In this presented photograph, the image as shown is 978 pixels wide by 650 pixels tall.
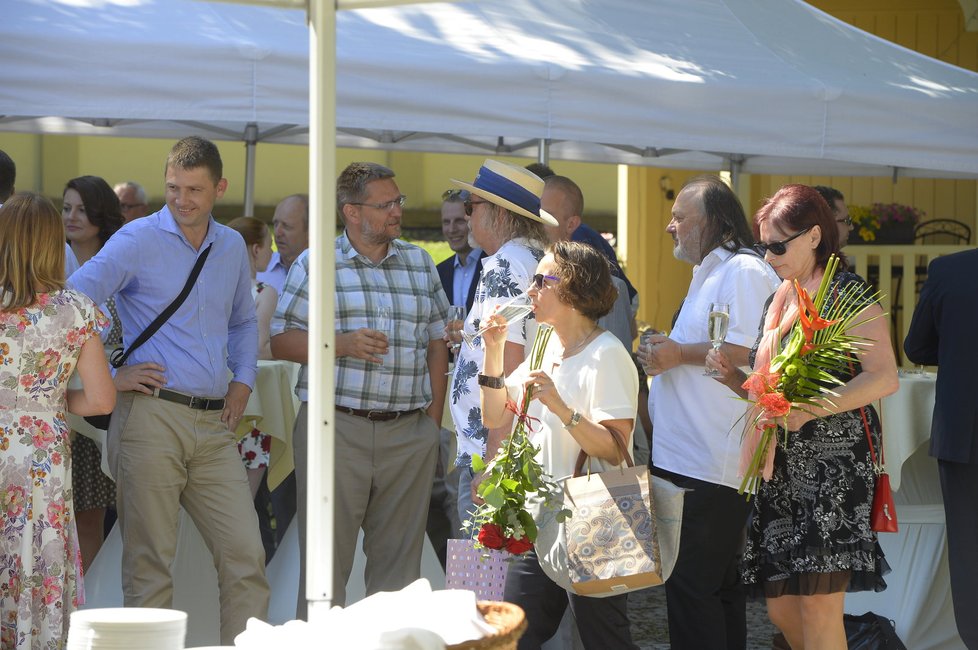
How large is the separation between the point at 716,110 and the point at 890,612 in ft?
7.84

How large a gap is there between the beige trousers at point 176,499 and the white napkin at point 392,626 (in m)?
2.32

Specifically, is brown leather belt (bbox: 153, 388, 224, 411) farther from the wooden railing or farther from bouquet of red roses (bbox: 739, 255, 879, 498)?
the wooden railing

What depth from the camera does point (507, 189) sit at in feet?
14.8

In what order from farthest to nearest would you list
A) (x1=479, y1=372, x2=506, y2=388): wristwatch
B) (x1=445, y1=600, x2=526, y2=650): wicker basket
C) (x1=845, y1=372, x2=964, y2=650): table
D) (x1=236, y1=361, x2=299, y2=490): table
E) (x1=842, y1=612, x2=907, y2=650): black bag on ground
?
(x1=845, y1=372, x2=964, y2=650): table
(x1=236, y1=361, x2=299, y2=490): table
(x1=842, y1=612, x2=907, y2=650): black bag on ground
(x1=479, y1=372, x2=506, y2=388): wristwatch
(x1=445, y1=600, x2=526, y2=650): wicker basket

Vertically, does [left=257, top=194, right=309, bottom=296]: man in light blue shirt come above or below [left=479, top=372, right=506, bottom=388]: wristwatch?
above

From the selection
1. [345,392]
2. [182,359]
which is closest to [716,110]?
[345,392]

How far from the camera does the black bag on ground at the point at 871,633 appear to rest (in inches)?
199

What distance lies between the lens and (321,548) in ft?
7.88

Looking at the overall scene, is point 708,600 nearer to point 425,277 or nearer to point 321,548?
point 425,277

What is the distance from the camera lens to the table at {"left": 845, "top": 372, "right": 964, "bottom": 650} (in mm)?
5578

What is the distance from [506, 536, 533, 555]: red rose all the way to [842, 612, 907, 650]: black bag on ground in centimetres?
202

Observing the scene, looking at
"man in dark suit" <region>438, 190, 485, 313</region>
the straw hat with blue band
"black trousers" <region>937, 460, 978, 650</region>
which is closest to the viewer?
the straw hat with blue band

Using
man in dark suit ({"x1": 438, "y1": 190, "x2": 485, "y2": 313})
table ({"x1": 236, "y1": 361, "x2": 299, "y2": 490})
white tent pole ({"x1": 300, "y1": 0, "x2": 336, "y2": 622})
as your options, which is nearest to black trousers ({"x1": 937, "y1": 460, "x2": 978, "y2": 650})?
man in dark suit ({"x1": 438, "y1": 190, "x2": 485, "y2": 313})

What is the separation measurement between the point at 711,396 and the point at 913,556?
1874 millimetres
